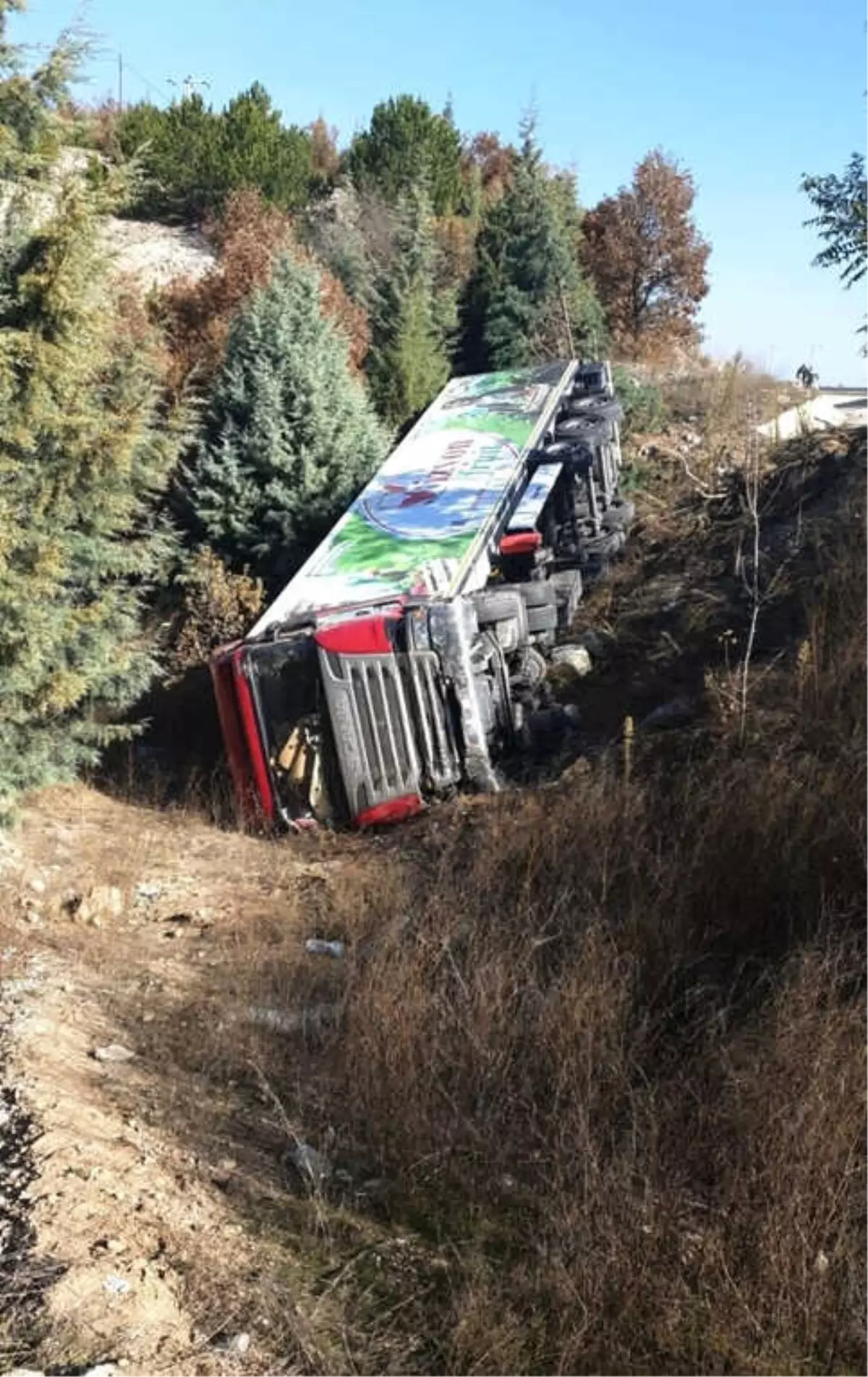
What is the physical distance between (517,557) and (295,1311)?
7.11 metres

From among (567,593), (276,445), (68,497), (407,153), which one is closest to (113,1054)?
(68,497)

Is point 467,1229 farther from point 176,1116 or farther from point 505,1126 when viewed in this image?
point 176,1116

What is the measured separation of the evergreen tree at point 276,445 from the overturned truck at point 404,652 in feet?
2.33

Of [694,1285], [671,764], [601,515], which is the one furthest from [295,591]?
[694,1285]

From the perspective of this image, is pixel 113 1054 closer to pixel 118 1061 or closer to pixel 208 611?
pixel 118 1061

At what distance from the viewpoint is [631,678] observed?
834 centimetres

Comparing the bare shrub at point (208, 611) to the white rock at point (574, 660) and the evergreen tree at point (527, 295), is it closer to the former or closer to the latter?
the white rock at point (574, 660)

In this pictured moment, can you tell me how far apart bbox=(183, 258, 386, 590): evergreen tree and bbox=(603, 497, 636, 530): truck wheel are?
232 centimetres

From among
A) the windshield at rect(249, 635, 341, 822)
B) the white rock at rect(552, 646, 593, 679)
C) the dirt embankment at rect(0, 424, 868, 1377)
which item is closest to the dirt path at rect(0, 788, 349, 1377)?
the dirt embankment at rect(0, 424, 868, 1377)

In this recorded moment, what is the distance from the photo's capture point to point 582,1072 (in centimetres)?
382

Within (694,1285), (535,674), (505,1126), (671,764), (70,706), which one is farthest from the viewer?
(535,674)

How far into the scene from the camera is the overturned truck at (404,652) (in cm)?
704

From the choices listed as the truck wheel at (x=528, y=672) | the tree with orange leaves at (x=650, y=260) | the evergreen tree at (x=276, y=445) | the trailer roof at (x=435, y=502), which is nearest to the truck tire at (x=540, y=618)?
the truck wheel at (x=528, y=672)

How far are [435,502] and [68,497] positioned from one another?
10.5 ft
